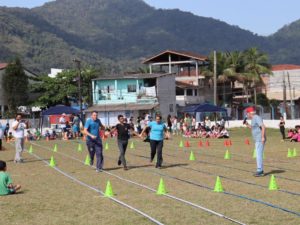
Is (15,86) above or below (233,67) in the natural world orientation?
below

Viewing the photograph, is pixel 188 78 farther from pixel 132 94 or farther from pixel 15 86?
pixel 15 86

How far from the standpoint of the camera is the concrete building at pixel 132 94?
61894 millimetres

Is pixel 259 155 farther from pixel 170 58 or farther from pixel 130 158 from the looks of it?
pixel 170 58

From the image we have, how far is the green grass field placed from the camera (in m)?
9.75

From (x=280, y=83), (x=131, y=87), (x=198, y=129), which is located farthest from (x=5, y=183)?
(x=280, y=83)

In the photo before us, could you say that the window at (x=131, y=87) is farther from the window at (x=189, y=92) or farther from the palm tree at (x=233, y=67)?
the palm tree at (x=233, y=67)

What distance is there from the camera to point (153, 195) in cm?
1234

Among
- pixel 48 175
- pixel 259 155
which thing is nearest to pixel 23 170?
pixel 48 175

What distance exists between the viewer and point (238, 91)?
3403 inches

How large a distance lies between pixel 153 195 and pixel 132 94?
52817 mm

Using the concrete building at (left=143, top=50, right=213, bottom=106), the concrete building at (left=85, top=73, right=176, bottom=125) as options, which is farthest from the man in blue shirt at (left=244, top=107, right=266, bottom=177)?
the concrete building at (left=143, top=50, right=213, bottom=106)

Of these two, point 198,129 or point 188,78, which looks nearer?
point 198,129

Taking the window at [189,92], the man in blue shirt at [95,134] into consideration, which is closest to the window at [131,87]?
the window at [189,92]

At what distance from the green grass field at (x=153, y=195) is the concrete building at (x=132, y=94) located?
41428 millimetres
